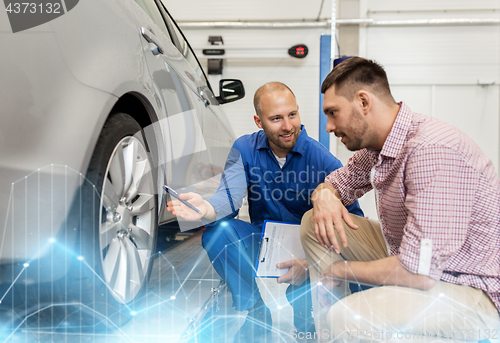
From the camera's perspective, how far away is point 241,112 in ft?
8.26

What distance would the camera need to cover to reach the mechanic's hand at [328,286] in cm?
87

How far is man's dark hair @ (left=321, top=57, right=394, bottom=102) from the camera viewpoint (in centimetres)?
83

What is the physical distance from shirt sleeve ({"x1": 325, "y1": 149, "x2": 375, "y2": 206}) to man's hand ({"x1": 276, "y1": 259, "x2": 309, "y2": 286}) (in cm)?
23

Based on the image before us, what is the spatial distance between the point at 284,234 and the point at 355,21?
2.90 m

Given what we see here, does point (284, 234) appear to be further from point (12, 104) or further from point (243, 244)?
point (12, 104)

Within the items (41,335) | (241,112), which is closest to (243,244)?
(41,335)

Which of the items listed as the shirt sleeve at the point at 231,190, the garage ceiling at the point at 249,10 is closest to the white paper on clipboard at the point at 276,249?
the shirt sleeve at the point at 231,190

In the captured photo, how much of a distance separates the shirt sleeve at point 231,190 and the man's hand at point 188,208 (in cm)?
7

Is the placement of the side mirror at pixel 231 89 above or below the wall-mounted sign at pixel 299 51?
below

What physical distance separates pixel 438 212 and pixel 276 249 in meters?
0.53

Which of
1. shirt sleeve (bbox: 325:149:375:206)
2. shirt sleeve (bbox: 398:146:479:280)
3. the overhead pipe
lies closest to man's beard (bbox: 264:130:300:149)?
shirt sleeve (bbox: 325:149:375:206)

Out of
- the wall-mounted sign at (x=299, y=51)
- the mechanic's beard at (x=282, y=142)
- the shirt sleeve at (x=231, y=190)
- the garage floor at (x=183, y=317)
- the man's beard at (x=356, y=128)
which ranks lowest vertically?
the garage floor at (x=183, y=317)

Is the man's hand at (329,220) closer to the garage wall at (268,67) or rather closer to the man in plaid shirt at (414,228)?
the man in plaid shirt at (414,228)

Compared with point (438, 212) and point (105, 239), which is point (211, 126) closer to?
point (105, 239)
